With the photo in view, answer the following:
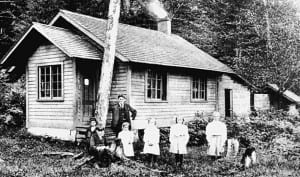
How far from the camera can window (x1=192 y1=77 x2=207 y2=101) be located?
1977 centimetres

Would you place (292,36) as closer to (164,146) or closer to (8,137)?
(164,146)

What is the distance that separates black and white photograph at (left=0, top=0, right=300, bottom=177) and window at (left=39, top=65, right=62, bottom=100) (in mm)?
43

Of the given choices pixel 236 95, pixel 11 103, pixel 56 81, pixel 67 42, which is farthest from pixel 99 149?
pixel 236 95

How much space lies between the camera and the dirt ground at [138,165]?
962 cm

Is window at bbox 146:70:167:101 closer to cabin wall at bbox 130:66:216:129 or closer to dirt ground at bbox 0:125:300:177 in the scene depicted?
cabin wall at bbox 130:66:216:129

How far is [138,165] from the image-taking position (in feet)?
33.5

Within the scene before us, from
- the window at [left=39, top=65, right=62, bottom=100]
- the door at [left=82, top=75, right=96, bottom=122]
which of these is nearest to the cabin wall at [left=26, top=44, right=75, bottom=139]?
the window at [left=39, top=65, right=62, bottom=100]

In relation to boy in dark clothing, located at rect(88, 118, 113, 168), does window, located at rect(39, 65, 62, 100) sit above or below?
above

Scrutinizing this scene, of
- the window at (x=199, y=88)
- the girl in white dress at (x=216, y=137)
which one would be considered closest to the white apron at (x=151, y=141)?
the girl in white dress at (x=216, y=137)

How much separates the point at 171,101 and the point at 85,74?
4232 mm

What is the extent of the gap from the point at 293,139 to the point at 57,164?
9.42 m

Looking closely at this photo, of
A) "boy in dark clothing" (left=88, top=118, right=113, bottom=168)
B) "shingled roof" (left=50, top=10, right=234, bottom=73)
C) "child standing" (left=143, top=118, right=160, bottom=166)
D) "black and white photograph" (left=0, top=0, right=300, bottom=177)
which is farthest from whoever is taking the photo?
"shingled roof" (left=50, top=10, right=234, bottom=73)

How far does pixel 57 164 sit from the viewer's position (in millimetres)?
10828

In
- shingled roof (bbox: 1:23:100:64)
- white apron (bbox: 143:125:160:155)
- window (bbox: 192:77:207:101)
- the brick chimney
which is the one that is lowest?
white apron (bbox: 143:125:160:155)
